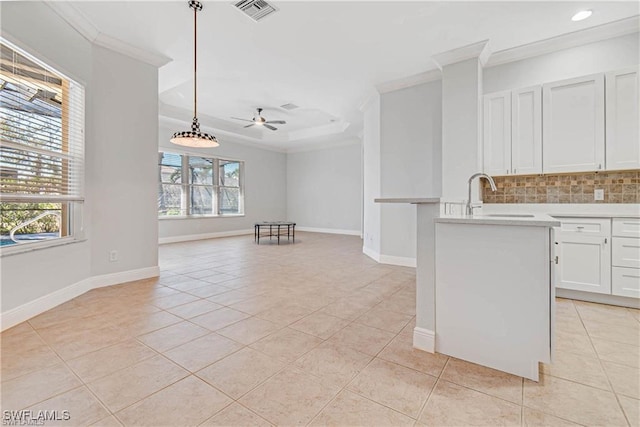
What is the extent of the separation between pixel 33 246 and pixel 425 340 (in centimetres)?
343

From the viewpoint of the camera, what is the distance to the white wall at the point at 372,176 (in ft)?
16.5

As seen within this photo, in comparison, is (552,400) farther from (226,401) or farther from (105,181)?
(105,181)

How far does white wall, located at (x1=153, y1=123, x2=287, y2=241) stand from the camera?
7.12 meters

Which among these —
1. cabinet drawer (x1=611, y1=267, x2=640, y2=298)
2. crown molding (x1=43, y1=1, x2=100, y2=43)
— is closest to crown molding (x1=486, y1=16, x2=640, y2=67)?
cabinet drawer (x1=611, y1=267, x2=640, y2=298)

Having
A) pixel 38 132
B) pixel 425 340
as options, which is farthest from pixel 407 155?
pixel 38 132

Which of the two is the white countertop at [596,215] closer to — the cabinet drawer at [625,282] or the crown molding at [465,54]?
the cabinet drawer at [625,282]

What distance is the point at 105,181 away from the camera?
11.0ft

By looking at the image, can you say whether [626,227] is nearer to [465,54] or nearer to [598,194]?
[598,194]

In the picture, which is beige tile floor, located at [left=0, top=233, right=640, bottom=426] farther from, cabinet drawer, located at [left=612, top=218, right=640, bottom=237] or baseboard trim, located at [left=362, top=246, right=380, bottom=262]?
baseboard trim, located at [left=362, top=246, right=380, bottom=262]

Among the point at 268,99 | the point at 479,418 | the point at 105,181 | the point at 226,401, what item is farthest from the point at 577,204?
the point at 105,181

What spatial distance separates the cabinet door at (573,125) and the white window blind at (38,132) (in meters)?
5.31

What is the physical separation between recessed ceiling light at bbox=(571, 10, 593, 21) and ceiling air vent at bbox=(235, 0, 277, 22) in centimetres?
313

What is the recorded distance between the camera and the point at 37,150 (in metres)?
2.58

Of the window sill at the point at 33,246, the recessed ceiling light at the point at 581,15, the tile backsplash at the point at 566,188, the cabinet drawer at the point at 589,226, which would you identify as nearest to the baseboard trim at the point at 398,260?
the tile backsplash at the point at 566,188
